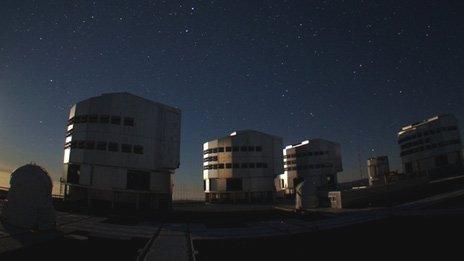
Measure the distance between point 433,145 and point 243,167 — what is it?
40076 millimetres

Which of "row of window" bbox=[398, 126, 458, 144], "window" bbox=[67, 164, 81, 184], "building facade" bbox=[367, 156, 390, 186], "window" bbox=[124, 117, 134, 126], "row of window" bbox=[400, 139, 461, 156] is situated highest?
"row of window" bbox=[398, 126, 458, 144]

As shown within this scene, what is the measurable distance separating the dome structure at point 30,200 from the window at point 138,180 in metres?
19.5

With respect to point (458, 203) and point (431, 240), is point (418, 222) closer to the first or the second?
point (431, 240)

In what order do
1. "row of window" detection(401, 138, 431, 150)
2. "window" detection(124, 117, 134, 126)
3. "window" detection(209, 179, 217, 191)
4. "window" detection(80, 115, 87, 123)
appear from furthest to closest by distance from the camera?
"row of window" detection(401, 138, 431, 150), "window" detection(209, 179, 217, 191), "window" detection(124, 117, 134, 126), "window" detection(80, 115, 87, 123)

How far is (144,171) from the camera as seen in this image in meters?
35.0

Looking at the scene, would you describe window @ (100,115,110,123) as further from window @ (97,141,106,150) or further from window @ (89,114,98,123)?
window @ (97,141,106,150)

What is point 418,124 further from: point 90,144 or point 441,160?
point 90,144

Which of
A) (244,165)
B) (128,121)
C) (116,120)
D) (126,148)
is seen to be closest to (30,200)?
(126,148)

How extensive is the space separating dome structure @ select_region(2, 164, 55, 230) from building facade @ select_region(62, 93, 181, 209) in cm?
1842

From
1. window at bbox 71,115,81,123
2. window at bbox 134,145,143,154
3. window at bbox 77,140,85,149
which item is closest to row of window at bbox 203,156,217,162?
window at bbox 134,145,143,154

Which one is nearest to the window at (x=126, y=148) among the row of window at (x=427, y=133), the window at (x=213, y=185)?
the window at (x=213, y=185)

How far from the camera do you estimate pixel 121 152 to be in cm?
3338

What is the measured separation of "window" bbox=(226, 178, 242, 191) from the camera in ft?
192

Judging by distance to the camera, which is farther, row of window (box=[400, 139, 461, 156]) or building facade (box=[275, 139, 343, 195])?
building facade (box=[275, 139, 343, 195])
